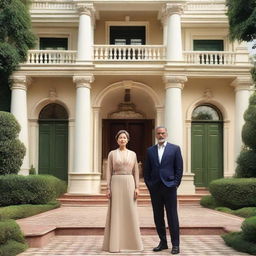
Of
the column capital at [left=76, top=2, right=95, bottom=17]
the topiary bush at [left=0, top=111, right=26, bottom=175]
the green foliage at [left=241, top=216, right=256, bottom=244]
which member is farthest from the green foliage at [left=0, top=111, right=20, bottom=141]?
the green foliage at [left=241, top=216, right=256, bottom=244]

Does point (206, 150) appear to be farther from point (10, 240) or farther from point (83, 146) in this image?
point (10, 240)

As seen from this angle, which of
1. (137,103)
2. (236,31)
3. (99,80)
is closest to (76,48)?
(99,80)

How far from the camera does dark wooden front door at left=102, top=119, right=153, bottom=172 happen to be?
2255cm

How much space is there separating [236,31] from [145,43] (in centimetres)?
1028

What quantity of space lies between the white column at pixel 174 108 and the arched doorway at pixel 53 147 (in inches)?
190

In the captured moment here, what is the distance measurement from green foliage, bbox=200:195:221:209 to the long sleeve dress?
8467 mm

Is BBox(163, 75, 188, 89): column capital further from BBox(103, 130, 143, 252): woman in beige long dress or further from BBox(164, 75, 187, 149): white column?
BBox(103, 130, 143, 252): woman in beige long dress

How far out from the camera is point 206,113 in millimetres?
21312

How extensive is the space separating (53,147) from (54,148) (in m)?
0.06

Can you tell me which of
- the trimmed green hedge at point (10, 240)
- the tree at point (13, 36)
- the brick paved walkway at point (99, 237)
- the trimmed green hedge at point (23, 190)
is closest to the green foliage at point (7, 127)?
the trimmed green hedge at point (23, 190)

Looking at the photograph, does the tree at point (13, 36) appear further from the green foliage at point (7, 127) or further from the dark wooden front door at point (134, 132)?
the dark wooden front door at point (134, 132)

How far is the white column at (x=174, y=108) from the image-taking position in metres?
19.2

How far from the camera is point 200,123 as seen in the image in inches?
830

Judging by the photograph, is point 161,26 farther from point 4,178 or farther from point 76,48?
point 4,178
